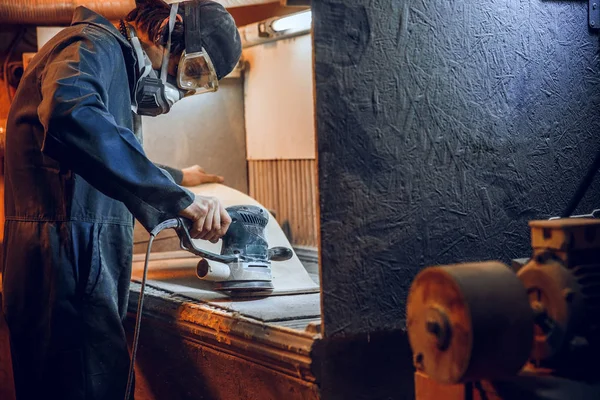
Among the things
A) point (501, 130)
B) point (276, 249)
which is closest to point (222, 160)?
point (276, 249)

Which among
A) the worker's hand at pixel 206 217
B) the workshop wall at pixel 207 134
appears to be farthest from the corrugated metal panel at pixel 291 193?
the worker's hand at pixel 206 217

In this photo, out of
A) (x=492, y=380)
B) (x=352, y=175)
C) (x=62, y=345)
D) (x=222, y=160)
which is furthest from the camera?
(x=222, y=160)

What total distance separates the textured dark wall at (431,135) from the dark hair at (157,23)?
832 millimetres

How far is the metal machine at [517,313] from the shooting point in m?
1.46

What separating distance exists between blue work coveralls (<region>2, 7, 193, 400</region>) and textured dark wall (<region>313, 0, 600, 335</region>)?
1.83ft

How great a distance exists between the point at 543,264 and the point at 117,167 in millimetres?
1124

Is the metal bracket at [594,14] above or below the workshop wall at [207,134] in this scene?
above

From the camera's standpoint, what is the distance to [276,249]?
2848mm

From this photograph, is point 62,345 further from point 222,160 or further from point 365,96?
point 222,160

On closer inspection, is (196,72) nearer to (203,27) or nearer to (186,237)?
(203,27)

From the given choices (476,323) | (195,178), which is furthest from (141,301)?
(195,178)

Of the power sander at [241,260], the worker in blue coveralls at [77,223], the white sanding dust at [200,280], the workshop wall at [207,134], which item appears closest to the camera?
the worker in blue coveralls at [77,223]

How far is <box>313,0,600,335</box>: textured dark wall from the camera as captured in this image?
6.37ft

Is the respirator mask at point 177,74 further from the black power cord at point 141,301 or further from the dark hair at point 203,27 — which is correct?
the black power cord at point 141,301
